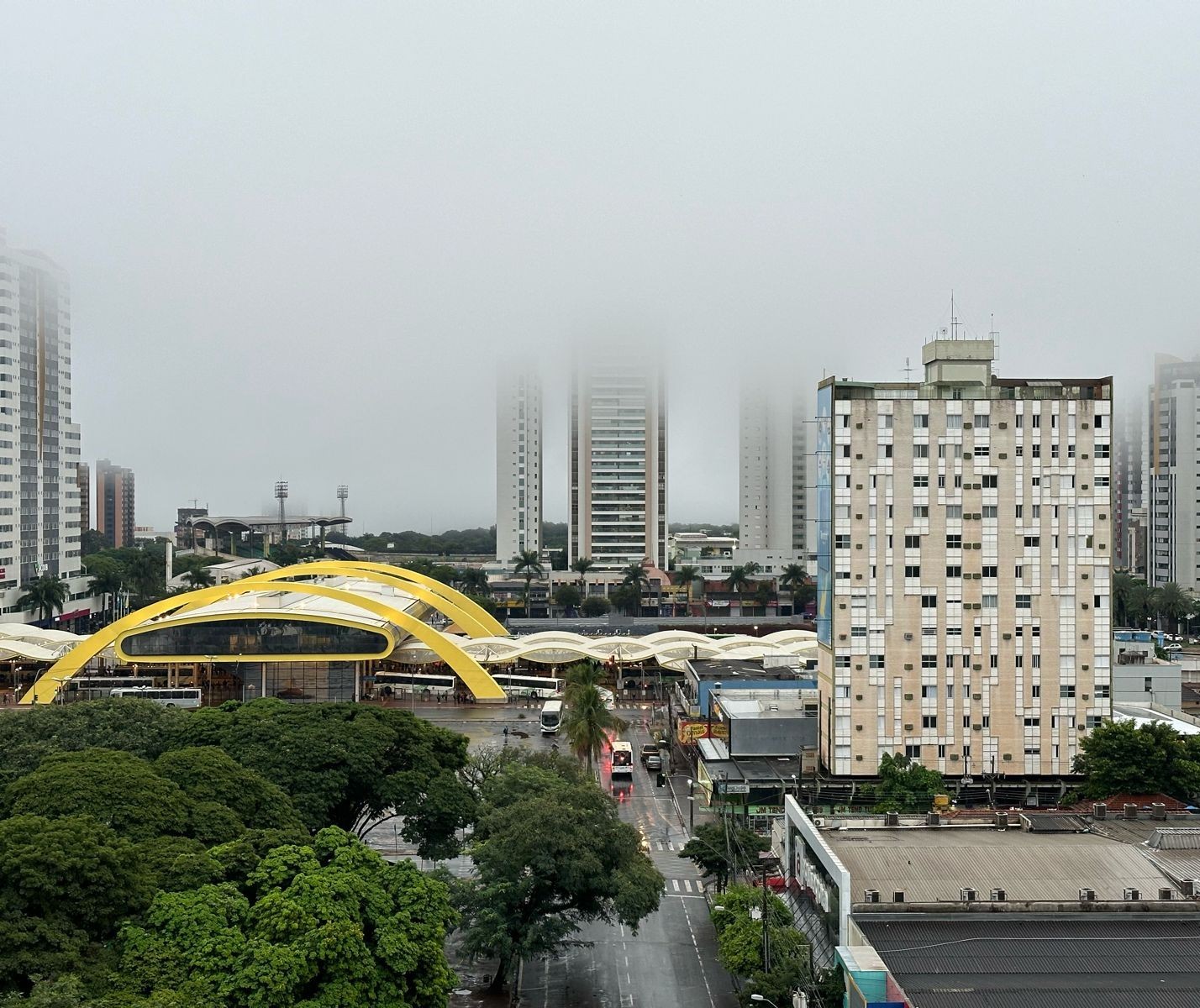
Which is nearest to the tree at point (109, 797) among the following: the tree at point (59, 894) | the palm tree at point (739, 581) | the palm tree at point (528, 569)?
the tree at point (59, 894)

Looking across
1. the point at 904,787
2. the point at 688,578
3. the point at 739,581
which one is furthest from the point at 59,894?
the point at 739,581

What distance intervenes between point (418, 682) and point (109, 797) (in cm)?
3906

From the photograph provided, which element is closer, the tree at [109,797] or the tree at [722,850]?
the tree at [109,797]

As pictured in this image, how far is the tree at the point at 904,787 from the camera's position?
1339 inches

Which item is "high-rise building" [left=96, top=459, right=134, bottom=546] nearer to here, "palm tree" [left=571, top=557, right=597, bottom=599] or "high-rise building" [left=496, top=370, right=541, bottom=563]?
"high-rise building" [left=496, top=370, right=541, bottom=563]

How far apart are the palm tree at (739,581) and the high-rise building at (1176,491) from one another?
3174 centimetres

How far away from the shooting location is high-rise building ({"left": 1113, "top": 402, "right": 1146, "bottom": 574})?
110m

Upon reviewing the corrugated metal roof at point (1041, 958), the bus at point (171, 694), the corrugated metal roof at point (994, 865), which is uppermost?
the corrugated metal roof at point (994, 865)

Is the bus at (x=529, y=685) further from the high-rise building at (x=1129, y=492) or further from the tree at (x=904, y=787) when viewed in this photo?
the high-rise building at (x=1129, y=492)

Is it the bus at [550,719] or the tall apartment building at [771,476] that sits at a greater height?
the tall apartment building at [771,476]

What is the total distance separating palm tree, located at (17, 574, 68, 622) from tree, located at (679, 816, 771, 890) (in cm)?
6188

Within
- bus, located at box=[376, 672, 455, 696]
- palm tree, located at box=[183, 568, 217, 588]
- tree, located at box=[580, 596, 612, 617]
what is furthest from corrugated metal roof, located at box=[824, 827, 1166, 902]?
palm tree, located at box=[183, 568, 217, 588]

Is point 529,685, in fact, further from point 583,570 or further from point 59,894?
point 59,894

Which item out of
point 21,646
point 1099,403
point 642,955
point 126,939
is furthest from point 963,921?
point 21,646
